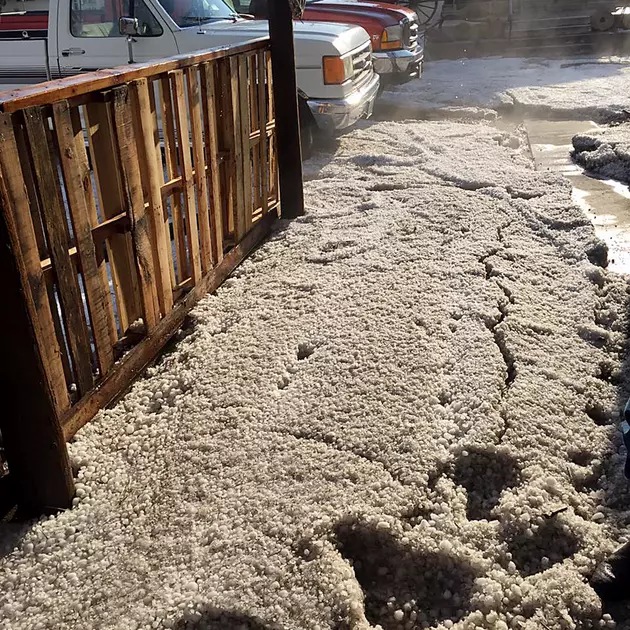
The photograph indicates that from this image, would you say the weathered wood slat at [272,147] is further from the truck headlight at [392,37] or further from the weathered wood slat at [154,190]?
the truck headlight at [392,37]

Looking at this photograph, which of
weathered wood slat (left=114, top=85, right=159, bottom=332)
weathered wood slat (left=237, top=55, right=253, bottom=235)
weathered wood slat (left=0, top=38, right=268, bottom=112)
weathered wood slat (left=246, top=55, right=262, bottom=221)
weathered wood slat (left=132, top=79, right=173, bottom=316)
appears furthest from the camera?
weathered wood slat (left=246, top=55, right=262, bottom=221)

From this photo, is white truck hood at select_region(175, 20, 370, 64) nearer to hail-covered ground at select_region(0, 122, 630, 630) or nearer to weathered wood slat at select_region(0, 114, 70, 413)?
hail-covered ground at select_region(0, 122, 630, 630)

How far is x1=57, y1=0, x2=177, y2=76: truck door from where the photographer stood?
727 cm

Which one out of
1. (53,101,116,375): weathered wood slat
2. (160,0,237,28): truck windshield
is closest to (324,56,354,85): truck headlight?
(160,0,237,28): truck windshield

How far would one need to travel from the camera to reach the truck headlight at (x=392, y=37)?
9.75 meters

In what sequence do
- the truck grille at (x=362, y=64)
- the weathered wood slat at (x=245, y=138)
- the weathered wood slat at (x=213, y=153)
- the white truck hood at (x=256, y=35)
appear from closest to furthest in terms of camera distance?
the weathered wood slat at (x=213, y=153) < the weathered wood slat at (x=245, y=138) < the white truck hood at (x=256, y=35) < the truck grille at (x=362, y=64)

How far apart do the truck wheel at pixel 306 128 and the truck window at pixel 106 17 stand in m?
1.77

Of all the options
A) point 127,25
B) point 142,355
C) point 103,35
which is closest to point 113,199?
point 142,355

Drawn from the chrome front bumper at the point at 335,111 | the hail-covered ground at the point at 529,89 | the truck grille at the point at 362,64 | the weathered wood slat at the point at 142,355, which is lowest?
the hail-covered ground at the point at 529,89

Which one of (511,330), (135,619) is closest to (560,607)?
(135,619)

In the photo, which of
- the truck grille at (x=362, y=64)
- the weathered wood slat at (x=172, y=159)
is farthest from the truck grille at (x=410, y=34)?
the weathered wood slat at (x=172, y=159)

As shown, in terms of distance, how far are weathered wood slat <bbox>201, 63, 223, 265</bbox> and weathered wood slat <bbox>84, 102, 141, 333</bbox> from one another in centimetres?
108

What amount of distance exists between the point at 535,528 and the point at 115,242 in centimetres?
220

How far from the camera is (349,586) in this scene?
7.04 feet
